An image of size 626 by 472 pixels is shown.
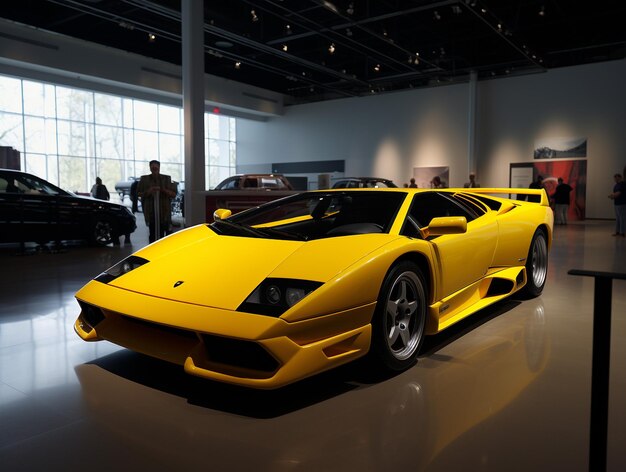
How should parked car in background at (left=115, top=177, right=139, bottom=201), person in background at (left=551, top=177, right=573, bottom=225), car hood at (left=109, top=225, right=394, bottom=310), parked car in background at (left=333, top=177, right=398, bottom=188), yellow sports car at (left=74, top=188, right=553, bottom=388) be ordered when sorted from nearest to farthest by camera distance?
yellow sports car at (left=74, top=188, right=553, bottom=388), car hood at (left=109, top=225, right=394, bottom=310), parked car in background at (left=333, top=177, right=398, bottom=188), person in background at (left=551, top=177, right=573, bottom=225), parked car in background at (left=115, top=177, right=139, bottom=201)

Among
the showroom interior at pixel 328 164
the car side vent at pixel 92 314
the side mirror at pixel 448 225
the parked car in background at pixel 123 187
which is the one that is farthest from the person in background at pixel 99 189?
the side mirror at pixel 448 225

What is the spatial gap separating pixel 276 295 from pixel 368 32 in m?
13.1

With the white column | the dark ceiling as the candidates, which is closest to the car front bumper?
the white column

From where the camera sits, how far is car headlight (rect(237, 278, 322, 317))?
2.04 meters

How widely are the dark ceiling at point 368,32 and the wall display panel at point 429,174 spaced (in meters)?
3.31

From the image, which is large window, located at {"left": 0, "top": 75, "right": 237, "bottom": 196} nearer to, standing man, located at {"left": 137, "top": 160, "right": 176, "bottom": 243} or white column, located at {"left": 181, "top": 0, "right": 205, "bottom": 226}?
white column, located at {"left": 181, "top": 0, "right": 205, "bottom": 226}

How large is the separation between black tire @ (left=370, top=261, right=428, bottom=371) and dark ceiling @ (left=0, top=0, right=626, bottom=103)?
10594 millimetres

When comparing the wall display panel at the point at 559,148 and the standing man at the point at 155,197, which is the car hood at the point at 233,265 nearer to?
the standing man at the point at 155,197

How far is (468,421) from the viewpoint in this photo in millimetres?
2012

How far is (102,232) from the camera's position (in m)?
8.22

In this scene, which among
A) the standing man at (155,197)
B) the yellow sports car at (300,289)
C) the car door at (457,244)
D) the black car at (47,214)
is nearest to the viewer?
the yellow sports car at (300,289)

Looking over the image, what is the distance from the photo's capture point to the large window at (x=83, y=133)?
17.5 m

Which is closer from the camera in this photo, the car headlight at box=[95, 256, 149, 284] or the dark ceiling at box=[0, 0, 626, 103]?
the car headlight at box=[95, 256, 149, 284]

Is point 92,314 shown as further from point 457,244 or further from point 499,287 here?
point 499,287
